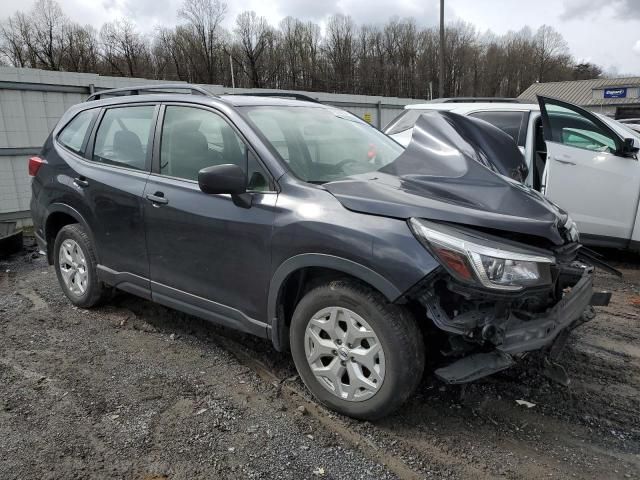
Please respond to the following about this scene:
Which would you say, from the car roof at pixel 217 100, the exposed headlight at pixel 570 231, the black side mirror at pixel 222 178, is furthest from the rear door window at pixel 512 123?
the black side mirror at pixel 222 178

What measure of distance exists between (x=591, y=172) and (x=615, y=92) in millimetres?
47559

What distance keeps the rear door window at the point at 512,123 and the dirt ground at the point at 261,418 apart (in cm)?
293

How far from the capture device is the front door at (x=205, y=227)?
3047 mm

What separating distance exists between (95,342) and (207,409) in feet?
4.80

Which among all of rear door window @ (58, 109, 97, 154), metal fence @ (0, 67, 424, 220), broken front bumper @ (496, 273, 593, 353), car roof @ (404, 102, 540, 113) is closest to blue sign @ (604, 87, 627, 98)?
car roof @ (404, 102, 540, 113)

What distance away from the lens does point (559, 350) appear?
2.83 metres

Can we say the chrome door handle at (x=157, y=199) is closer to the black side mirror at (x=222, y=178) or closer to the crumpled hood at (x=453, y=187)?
the black side mirror at (x=222, y=178)

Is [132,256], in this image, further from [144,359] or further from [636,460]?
[636,460]

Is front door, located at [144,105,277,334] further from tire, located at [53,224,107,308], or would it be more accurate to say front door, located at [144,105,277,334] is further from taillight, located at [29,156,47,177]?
taillight, located at [29,156,47,177]

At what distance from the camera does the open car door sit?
550 cm

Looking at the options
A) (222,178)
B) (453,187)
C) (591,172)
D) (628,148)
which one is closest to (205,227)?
(222,178)

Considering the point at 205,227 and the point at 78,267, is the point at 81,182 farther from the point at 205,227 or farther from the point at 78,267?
the point at 205,227

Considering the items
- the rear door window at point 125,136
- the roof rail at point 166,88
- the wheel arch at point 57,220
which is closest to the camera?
the roof rail at point 166,88

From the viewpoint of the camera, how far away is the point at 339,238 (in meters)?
2.65
